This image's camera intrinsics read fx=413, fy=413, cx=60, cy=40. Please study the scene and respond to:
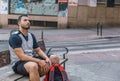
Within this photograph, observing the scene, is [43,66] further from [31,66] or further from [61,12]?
[61,12]

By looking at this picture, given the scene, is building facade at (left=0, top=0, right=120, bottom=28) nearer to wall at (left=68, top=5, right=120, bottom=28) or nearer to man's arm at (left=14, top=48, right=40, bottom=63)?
wall at (left=68, top=5, right=120, bottom=28)

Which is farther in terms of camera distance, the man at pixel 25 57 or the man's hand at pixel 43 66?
the man's hand at pixel 43 66

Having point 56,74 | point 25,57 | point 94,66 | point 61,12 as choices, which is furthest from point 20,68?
point 61,12

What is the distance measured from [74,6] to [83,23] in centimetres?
124

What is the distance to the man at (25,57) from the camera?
675cm

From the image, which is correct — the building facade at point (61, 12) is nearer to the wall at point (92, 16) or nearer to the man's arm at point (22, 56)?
the wall at point (92, 16)

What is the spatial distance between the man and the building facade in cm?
1870

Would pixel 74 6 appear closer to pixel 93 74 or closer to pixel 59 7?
pixel 59 7

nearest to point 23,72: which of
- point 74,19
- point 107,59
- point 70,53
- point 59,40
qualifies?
point 107,59

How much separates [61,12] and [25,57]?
19.3 metres

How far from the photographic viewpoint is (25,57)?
6.95 m

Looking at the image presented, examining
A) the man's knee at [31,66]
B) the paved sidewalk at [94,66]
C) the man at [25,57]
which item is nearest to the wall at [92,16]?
the paved sidewalk at [94,66]

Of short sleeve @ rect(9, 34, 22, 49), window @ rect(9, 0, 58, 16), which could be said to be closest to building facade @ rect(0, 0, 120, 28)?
window @ rect(9, 0, 58, 16)

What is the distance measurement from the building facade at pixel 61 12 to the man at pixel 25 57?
61.4 feet
